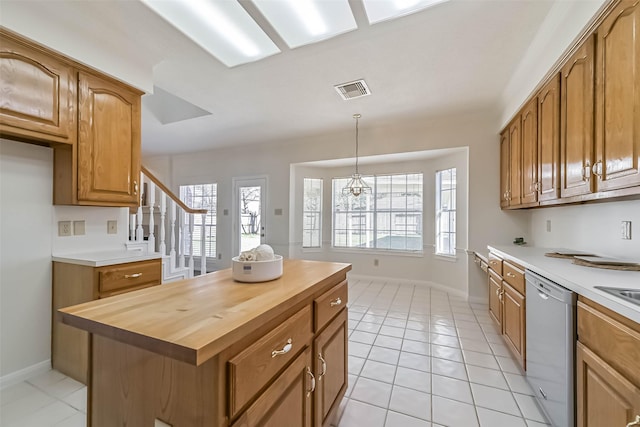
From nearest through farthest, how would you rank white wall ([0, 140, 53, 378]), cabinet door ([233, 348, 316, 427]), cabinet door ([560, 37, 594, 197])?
cabinet door ([233, 348, 316, 427]) < cabinet door ([560, 37, 594, 197]) < white wall ([0, 140, 53, 378])

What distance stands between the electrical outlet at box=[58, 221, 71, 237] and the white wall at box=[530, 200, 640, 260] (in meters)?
4.23

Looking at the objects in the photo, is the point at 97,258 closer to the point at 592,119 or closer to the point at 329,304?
the point at 329,304

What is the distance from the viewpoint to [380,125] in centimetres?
439

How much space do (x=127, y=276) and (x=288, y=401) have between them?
1.85 m

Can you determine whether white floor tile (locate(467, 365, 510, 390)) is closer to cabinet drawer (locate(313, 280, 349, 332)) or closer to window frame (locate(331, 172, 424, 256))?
cabinet drawer (locate(313, 280, 349, 332))

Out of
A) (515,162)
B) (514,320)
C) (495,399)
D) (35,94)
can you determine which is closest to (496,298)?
(514,320)

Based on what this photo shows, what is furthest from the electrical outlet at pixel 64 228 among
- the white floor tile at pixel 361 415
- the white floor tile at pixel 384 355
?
the white floor tile at pixel 384 355

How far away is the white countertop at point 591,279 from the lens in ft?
3.33

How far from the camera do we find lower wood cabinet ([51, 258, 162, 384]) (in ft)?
6.52

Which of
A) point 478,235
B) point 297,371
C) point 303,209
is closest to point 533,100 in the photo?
point 478,235

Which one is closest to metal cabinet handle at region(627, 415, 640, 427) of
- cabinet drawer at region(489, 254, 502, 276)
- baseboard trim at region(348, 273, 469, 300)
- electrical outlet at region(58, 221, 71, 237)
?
cabinet drawer at region(489, 254, 502, 276)

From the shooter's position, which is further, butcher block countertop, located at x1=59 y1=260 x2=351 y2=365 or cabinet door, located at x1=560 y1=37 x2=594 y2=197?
cabinet door, located at x1=560 y1=37 x2=594 y2=197

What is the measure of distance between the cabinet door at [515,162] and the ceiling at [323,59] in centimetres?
51

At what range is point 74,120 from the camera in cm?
207
